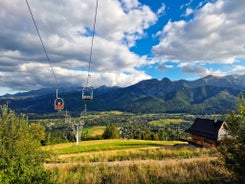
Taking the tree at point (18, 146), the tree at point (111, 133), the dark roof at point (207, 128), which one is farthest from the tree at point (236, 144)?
the tree at point (111, 133)

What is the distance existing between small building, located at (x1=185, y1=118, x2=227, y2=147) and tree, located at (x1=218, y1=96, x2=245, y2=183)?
1660 inches

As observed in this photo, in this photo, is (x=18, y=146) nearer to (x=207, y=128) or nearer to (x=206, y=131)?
(x=206, y=131)

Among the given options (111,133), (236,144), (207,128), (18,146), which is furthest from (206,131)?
(18,146)

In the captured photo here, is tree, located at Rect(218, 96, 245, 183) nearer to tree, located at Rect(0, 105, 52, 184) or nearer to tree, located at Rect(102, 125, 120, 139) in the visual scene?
tree, located at Rect(0, 105, 52, 184)

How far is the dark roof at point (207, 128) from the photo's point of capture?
4918cm

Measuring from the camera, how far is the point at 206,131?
52406 mm

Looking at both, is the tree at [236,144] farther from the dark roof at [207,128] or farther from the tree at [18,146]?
the dark roof at [207,128]

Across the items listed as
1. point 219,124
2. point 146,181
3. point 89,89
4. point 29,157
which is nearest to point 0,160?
point 29,157

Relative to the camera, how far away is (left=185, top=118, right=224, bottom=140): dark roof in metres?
49.2

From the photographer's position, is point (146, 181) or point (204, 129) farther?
point (204, 129)

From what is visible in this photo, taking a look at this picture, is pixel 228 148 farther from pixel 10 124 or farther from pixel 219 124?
pixel 219 124

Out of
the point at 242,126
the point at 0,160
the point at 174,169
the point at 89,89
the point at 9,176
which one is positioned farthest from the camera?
the point at 89,89

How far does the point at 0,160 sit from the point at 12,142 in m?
1.37

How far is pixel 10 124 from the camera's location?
11938 mm
